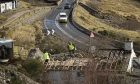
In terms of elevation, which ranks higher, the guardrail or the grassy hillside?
the guardrail

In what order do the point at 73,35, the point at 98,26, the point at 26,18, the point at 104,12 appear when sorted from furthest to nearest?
the point at 104,12, the point at 98,26, the point at 26,18, the point at 73,35

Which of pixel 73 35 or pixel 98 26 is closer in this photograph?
pixel 73 35

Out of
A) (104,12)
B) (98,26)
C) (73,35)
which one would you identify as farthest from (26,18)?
(104,12)

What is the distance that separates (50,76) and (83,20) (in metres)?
48.6

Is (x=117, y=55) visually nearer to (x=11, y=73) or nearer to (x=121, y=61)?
(x=121, y=61)

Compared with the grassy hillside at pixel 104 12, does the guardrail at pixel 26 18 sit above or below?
above

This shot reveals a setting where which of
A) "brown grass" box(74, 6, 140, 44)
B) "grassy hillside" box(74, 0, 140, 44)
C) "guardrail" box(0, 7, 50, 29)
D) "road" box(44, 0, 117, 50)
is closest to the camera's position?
"road" box(44, 0, 117, 50)

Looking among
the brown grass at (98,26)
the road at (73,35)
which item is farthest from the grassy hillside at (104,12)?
the road at (73,35)

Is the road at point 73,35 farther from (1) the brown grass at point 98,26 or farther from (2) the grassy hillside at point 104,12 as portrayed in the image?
(2) the grassy hillside at point 104,12

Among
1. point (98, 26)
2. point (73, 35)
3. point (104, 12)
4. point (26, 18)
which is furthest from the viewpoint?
point (104, 12)

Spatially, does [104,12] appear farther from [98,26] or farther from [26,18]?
[26,18]

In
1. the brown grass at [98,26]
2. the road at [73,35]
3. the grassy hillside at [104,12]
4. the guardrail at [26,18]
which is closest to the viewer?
the road at [73,35]

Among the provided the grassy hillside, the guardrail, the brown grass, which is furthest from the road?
the grassy hillside

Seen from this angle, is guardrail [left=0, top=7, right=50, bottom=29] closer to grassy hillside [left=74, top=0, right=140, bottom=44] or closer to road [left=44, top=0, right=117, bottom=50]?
road [left=44, top=0, right=117, bottom=50]
